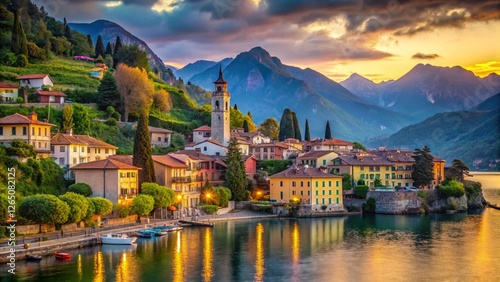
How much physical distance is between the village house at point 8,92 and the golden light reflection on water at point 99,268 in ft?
117

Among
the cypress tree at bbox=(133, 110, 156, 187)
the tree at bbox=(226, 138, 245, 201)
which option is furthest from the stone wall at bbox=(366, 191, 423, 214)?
the cypress tree at bbox=(133, 110, 156, 187)

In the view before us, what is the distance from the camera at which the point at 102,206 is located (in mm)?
54406

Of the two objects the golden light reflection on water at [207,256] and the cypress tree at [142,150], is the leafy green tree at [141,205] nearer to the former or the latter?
the cypress tree at [142,150]

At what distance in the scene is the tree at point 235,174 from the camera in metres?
74.9

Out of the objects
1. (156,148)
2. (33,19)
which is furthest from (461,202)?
(33,19)

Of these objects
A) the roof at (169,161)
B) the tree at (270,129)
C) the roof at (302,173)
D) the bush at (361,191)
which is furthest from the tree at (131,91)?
the tree at (270,129)

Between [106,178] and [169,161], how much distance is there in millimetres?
12114

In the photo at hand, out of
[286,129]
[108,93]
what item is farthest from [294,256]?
[286,129]

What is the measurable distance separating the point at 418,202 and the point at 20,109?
46529mm

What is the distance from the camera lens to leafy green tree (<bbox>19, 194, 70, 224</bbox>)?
47544 mm

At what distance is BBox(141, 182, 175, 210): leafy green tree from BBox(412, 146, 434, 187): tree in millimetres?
35547

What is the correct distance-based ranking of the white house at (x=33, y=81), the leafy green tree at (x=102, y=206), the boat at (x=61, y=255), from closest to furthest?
the boat at (x=61, y=255) < the leafy green tree at (x=102, y=206) < the white house at (x=33, y=81)

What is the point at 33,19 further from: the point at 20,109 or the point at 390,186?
the point at 390,186

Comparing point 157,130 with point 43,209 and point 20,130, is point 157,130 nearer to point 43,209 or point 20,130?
point 20,130
